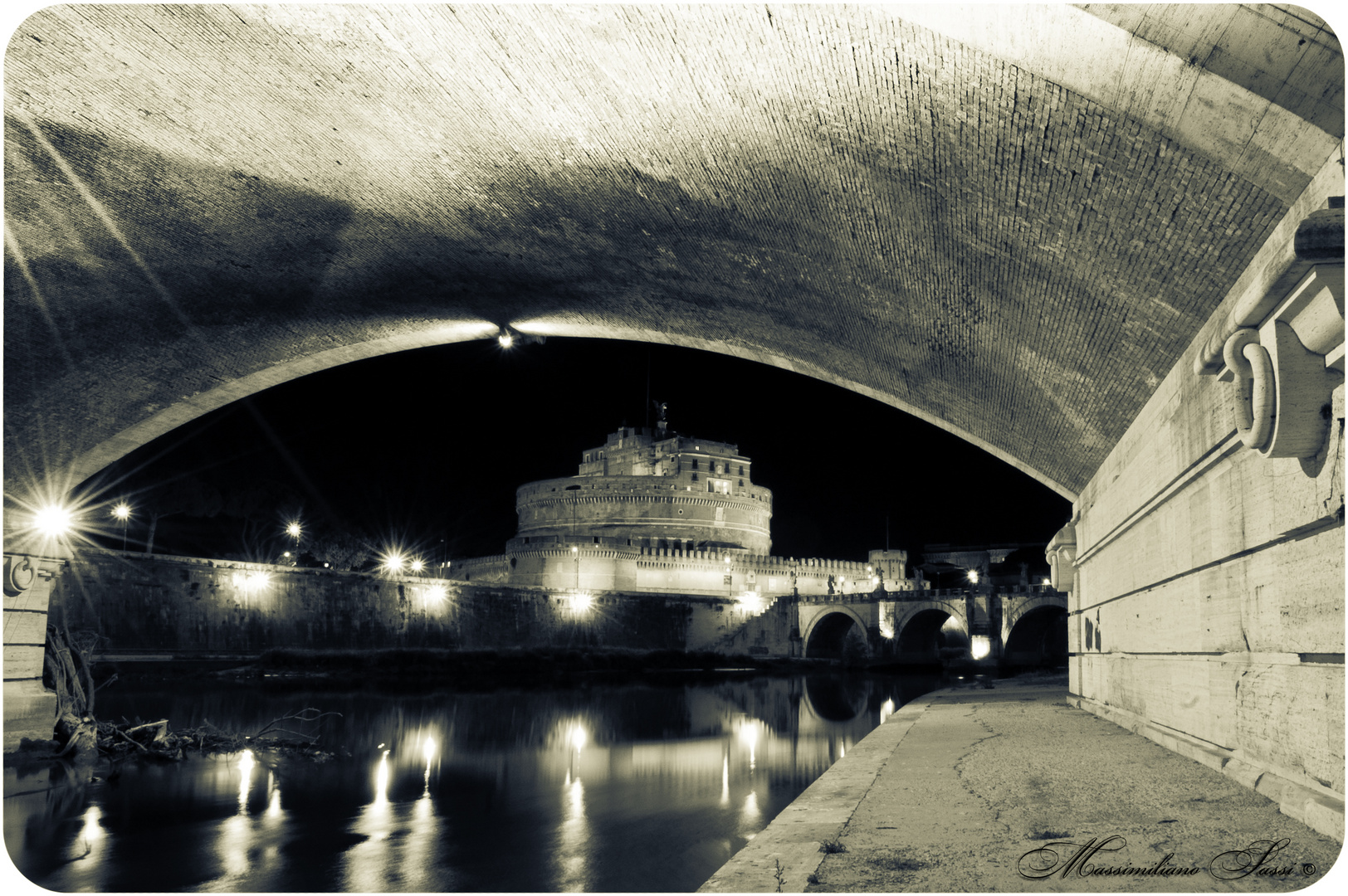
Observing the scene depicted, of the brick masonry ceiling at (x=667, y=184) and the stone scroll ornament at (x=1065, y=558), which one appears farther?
the stone scroll ornament at (x=1065, y=558)

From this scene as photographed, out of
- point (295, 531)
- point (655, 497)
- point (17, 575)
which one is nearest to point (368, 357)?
point (17, 575)

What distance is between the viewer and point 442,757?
47.8 feet

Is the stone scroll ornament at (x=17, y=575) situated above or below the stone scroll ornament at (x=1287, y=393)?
below

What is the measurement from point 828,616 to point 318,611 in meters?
27.0

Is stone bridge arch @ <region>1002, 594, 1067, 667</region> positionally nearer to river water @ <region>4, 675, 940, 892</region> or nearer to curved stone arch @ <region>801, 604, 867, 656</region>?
curved stone arch @ <region>801, 604, 867, 656</region>

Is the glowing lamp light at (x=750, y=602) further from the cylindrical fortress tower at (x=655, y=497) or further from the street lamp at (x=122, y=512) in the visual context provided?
the street lamp at (x=122, y=512)

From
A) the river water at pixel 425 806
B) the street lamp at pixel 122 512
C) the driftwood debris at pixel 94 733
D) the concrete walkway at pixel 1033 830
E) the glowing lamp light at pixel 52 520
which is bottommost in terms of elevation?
the river water at pixel 425 806

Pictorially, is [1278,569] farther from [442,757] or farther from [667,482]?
[667,482]

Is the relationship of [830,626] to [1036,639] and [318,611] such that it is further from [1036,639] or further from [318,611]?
[318,611]

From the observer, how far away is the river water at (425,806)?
770 centimetres

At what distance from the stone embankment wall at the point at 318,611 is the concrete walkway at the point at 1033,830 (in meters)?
21.7

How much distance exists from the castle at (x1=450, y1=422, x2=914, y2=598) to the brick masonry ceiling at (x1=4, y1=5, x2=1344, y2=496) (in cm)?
4198

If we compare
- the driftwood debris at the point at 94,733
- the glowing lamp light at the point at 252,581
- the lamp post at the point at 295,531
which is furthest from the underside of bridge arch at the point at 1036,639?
the driftwood debris at the point at 94,733

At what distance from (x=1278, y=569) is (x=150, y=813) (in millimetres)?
10249
